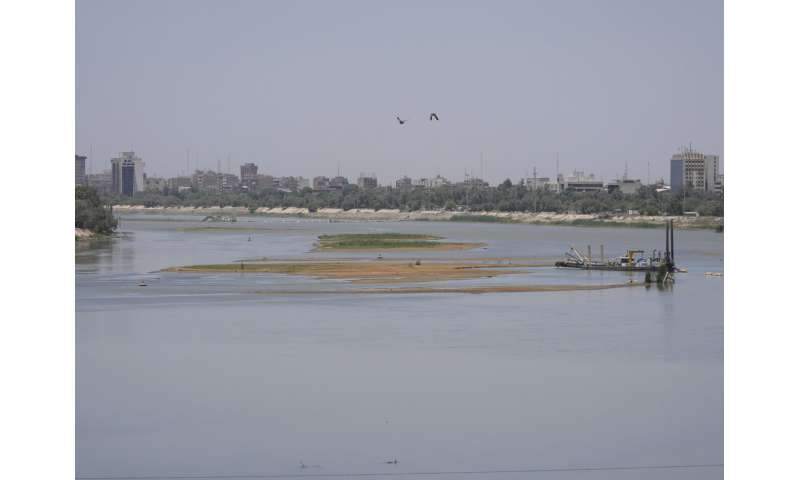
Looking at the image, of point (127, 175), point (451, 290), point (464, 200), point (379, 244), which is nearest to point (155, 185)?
point (127, 175)

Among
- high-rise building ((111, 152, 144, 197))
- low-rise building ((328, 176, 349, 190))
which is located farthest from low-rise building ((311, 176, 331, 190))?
high-rise building ((111, 152, 144, 197))

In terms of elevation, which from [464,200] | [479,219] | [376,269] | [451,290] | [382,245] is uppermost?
[464,200]

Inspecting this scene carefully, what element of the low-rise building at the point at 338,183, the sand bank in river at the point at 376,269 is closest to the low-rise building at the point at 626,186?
the low-rise building at the point at 338,183

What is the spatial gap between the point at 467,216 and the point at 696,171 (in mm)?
22750

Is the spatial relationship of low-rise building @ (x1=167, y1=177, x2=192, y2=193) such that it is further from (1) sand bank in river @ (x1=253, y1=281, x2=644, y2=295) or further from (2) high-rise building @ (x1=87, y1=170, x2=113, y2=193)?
(1) sand bank in river @ (x1=253, y1=281, x2=644, y2=295)

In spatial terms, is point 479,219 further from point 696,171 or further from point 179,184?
point 179,184

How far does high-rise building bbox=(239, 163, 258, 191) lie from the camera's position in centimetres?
14625

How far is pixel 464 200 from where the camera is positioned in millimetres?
115312

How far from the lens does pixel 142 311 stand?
2166cm
